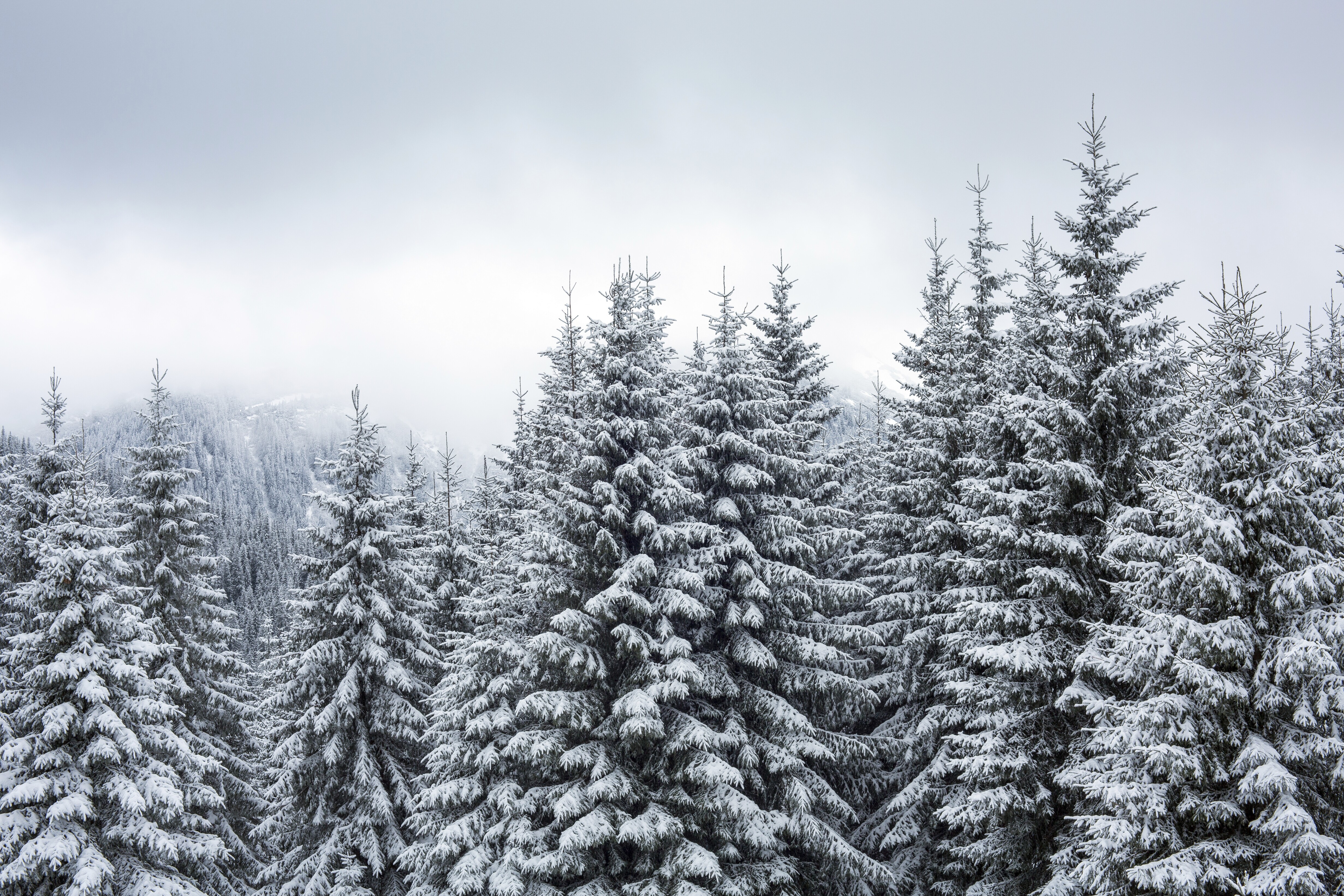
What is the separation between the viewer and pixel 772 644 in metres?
16.6

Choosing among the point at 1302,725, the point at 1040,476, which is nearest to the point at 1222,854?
the point at 1302,725

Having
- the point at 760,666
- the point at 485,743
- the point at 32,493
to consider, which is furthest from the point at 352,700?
the point at 32,493

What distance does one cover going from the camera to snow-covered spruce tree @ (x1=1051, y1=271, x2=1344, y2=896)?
31.4ft

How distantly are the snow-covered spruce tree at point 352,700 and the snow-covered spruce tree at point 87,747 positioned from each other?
2123 mm

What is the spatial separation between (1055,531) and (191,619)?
75.4 feet

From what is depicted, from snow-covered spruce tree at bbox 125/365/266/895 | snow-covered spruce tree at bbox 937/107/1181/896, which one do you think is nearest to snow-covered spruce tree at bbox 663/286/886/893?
snow-covered spruce tree at bbox 937/107/1181/896

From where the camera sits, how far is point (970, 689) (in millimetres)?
14500

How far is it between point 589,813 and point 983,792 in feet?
23.8

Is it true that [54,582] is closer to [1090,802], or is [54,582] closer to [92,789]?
[92,789]

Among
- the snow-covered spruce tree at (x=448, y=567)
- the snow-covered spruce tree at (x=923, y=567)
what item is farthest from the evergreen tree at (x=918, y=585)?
the snow-covered spruce tree at (x=448, y=567)

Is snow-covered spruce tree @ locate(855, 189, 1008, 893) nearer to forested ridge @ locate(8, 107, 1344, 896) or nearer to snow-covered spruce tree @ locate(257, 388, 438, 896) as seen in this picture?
forested ridge @ locate(8, 107, 1344, 896)

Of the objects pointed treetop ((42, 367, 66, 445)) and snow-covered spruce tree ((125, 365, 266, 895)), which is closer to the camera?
snow-covered spruce tree ((125, 365, 266, 895))

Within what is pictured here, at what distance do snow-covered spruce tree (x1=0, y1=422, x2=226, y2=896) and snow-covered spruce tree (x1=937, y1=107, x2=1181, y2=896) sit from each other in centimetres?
1638

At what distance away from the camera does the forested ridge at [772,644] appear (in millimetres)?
10523
